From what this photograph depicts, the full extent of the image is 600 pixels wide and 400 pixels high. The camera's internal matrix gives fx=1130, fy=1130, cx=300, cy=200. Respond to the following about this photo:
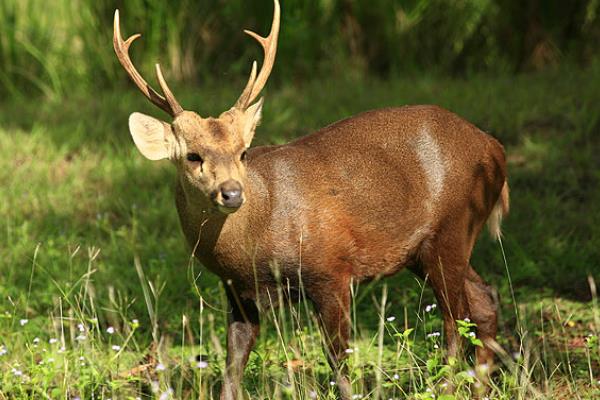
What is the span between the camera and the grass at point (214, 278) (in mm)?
A: 4656

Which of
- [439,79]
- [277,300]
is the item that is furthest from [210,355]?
[439,79]

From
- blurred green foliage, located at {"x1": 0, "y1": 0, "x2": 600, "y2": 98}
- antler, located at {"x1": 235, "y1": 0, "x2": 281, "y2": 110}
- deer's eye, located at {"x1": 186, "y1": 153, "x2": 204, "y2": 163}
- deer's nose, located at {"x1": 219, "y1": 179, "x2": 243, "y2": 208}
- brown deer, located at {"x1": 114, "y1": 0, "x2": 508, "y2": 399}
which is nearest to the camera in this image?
deer's nose, located at {"x1": 219, "y1": 179, "x2": 243, "y2": 208}

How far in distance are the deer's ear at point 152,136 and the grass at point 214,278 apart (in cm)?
52

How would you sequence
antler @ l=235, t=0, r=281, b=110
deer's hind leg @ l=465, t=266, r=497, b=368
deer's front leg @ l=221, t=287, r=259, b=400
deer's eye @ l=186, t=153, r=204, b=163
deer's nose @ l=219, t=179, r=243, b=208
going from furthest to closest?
deer's hind leg @ l=465, t=266, r=497, b=368
deer's front leg @ l=221, t=287, r=259, b=400
antler @ l=235, t=0, r=281, b=110
deer's eye @ l=186, t=153, r=204, b=163
deer's nose @ l=219, t=179, r=243, b=208

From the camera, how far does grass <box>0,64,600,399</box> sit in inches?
183

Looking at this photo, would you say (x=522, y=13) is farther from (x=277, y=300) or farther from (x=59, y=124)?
(x=277, y=300)

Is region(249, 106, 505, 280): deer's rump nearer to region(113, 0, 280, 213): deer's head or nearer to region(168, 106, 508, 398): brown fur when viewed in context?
region(168, 106, 508, 398): brown fur

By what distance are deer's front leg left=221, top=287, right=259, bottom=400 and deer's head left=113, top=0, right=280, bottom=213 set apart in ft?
1.96

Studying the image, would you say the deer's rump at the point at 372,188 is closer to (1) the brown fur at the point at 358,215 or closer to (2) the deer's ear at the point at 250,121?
(1) the brown fur at the point at 358,215

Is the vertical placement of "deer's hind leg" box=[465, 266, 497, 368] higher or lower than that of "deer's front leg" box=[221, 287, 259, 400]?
lower

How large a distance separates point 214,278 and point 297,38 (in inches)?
142

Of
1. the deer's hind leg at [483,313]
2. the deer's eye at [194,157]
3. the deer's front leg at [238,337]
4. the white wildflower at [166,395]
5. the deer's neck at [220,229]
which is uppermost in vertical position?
the deer's eye at [194,157]

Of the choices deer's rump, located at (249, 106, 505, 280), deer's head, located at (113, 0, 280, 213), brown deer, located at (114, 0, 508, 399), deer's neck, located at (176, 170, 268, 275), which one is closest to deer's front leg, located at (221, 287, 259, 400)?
brown deer, located at (114, 0, 508, 399)

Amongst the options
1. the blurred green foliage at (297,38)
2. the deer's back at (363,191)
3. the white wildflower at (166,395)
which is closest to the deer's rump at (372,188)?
the deer's back at (363,191)
